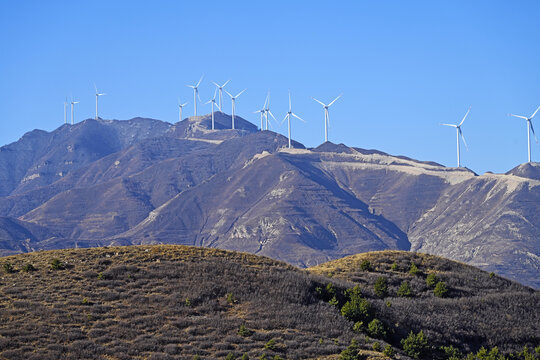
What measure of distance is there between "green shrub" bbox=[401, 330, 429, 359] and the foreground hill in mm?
162

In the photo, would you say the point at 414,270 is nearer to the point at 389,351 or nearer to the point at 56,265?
the point at 389,351

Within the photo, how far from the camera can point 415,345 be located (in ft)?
214

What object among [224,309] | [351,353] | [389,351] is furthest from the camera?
[224,309]

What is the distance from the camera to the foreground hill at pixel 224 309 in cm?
5962

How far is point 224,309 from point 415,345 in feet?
45.3

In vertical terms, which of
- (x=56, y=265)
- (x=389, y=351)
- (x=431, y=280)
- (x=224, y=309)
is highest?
(x=56, y=265)

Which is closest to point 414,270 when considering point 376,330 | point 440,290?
point 440,290

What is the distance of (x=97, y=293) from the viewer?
6844cm

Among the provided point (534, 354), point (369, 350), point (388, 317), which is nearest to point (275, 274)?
point (388, 317)

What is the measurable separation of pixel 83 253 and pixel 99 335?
21.8 meters

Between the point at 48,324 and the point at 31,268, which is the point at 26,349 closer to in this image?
the point at 48,324

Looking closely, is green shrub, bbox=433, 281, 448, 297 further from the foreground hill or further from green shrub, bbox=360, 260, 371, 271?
green shrub, bbox=360, 260, 371, 271

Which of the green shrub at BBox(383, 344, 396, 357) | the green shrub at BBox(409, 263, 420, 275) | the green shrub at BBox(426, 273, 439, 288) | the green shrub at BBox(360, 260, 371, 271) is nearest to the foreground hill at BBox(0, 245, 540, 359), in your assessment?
the green shrub at BBox(383, 344, 396, 357)

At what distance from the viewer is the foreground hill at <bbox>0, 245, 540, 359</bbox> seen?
5962 centimetres
